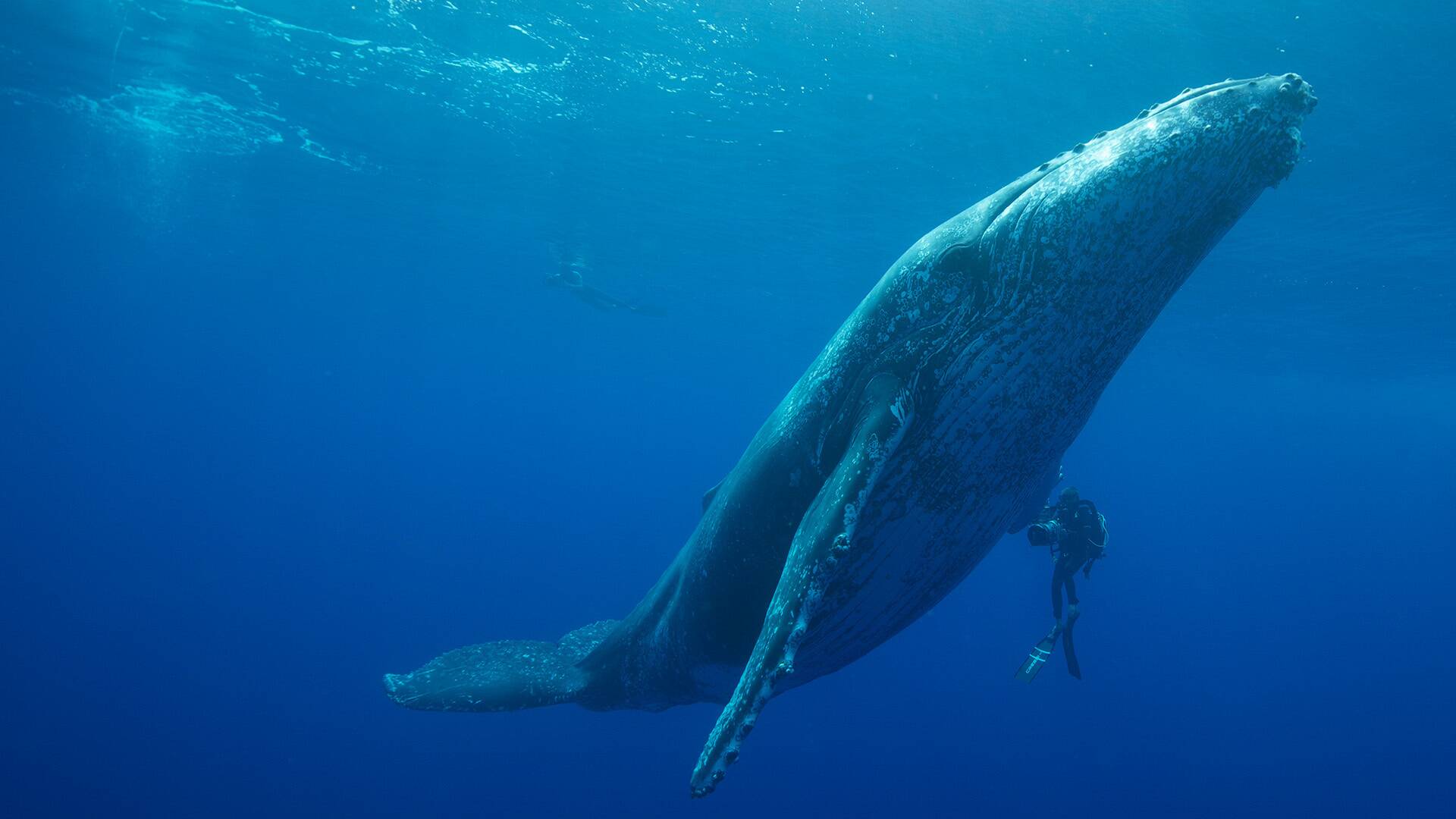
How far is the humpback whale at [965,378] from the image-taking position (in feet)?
9.45

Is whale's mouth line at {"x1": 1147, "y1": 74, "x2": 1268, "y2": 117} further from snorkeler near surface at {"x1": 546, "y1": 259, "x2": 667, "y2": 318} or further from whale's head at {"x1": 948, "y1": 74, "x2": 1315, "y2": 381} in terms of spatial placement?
snorkeler near surface at {"x1": 546, "y1": 259, "x2": 667, "y2": 318}

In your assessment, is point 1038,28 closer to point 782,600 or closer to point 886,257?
point 782,600

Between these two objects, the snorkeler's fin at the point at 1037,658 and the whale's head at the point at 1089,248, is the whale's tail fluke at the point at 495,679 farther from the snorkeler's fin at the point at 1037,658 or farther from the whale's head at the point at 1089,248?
the whale's head at the point at 1089,248

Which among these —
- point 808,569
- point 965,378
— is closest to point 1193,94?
point 965,378

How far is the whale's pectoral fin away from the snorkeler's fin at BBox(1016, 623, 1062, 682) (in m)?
4.06

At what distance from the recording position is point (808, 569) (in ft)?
9.66

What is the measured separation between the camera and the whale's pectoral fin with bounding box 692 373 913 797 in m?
2.71

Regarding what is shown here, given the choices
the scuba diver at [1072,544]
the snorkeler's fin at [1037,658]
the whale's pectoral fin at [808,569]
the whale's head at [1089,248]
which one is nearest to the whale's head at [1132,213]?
the whale's head at [1089,248]

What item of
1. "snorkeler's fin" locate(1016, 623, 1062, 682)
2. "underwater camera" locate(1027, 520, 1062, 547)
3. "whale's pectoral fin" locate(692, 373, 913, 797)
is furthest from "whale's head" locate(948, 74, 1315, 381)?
"snorkeler's fin" locate(1016, 623, 1062, 682)

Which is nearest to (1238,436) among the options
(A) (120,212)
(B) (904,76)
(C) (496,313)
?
(C) (496,313)

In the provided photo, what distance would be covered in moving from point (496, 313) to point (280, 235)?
68.5 feet

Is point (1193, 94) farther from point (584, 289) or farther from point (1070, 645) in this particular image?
point (584, 289)

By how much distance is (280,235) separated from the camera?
146ft

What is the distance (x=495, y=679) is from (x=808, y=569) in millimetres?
4799
